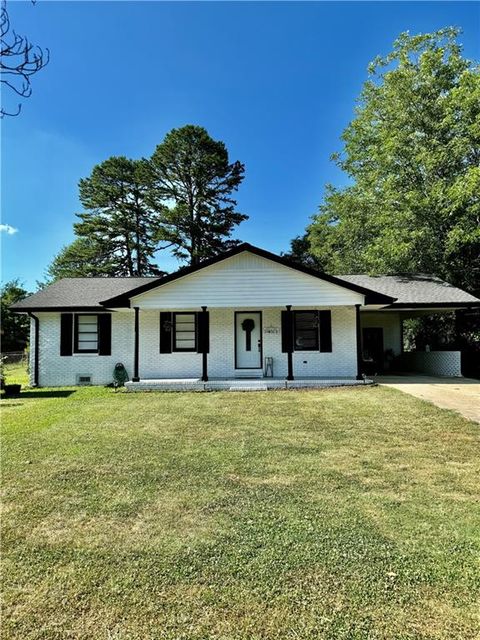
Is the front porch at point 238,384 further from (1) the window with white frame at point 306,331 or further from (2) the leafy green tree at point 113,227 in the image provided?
(2) the leafy green tree at point 113,227

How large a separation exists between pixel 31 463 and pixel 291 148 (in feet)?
72.4

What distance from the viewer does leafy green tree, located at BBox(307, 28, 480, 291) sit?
734 inches

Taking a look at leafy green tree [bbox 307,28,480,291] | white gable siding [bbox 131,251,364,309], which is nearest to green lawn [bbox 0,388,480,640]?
white gable siding [bbox 131,251,364,309]

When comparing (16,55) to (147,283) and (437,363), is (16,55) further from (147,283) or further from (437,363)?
(437,363)

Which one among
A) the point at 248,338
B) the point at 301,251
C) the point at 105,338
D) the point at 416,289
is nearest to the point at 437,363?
the point at 416,289

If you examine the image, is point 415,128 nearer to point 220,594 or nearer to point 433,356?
point 433,356

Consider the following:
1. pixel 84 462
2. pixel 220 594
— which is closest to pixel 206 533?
pixel 220 594

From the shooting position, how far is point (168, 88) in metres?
14.5

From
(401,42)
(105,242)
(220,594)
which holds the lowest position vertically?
(220,594)

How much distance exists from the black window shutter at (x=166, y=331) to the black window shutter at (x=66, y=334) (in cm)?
Answer: 333

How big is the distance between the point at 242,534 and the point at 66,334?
41.5 ft

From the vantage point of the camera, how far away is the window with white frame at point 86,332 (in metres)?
14.4

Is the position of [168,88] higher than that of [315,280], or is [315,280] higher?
[168,88]

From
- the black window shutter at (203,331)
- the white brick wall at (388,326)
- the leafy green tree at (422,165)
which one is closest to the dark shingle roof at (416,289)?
the white brick wall at (388,326)
